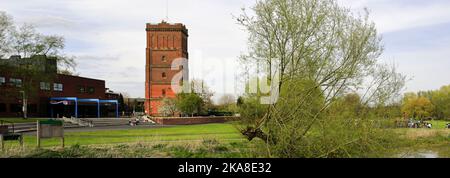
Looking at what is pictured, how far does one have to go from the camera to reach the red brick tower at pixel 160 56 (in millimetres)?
77812

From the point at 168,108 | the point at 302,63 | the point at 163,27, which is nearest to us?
the point at 302,63

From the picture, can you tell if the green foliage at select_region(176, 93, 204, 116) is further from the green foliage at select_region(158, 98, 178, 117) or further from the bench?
the bench

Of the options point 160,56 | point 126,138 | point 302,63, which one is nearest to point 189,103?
point 160,56

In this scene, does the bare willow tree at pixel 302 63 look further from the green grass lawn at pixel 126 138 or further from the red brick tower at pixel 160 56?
the red brick tower at pixel 160 56

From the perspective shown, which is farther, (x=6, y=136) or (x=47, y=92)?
(x=47, y=92)

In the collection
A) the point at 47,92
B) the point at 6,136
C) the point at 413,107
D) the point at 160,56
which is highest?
the point at 160,56

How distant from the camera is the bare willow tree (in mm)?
12328

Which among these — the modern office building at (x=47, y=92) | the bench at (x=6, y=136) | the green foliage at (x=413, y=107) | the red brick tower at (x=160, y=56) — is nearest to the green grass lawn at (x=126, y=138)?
the bench at (x=6, y=136)

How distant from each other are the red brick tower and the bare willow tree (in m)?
65.6

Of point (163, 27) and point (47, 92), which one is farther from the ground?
point (163, 27)

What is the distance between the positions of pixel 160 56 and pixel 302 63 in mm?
67291

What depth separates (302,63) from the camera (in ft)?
41.5

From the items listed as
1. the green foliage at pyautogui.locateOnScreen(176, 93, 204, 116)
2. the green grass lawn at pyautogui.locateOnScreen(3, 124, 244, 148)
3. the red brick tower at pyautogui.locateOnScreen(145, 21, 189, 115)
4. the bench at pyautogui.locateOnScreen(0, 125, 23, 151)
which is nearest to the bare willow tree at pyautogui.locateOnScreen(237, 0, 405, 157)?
the green grass lawn at pyautogui.locateOnScreen(3, 124, 244, 148)

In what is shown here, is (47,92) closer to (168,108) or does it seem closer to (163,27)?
(168,108)
